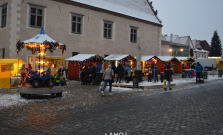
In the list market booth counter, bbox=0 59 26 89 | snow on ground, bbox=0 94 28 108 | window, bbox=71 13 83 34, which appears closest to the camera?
snow on ground, bbox=0 94 28 108

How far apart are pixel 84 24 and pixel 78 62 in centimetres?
569

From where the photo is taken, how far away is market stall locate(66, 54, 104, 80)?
22.6m

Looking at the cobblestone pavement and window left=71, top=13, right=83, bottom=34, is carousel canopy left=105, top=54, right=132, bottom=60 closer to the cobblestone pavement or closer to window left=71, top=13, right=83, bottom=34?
window left=71, top=13, right=83, bottom=34

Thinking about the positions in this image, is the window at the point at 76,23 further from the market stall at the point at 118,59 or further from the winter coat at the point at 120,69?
the winter coat at the point at 120,69

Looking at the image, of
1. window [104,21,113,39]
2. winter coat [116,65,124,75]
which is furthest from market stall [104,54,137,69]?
winter coat [116,65,124,75]

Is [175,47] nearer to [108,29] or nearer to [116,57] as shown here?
[108,29]

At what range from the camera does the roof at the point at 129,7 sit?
91.3 feet

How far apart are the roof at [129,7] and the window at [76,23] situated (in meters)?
1.70

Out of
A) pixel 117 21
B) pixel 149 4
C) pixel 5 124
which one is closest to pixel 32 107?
pixel 5 124

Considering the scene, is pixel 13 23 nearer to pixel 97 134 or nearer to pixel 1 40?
pixel 1 40

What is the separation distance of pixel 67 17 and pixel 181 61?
24.6 m

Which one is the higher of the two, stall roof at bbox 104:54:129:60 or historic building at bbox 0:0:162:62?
historic building at bbox 0:0:162:62

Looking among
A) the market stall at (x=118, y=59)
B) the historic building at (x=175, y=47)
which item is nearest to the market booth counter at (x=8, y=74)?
the market stall at (x=118, y=59)

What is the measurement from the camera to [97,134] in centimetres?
539
